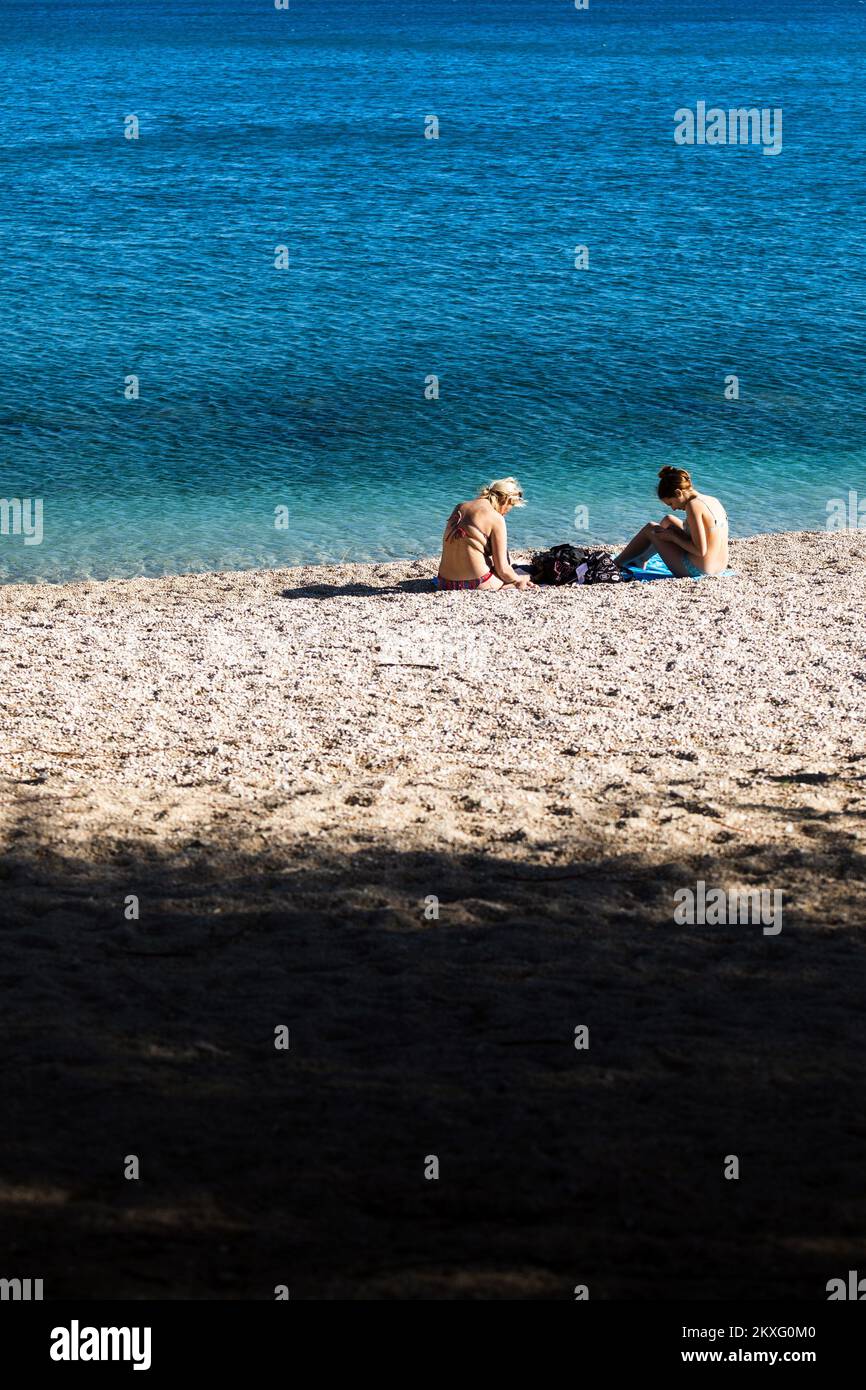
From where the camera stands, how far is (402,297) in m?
28.0

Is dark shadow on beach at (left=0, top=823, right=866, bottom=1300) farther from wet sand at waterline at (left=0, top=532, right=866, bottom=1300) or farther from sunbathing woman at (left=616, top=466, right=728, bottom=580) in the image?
sunbathing woman at (left=616, top=466, right=728, bottom=580)

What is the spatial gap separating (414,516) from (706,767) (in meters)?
10.7

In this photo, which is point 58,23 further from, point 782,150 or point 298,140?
point 782,150

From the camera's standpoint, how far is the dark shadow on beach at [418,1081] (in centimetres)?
325

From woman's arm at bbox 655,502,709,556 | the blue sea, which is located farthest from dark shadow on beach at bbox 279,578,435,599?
the blue sea

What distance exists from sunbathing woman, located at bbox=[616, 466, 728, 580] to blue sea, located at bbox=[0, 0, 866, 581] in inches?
164

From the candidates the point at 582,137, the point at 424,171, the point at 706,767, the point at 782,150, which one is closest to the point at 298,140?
the point at 424,171

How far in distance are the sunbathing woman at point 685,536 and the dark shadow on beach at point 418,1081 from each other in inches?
262

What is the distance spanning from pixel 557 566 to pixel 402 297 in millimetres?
17470

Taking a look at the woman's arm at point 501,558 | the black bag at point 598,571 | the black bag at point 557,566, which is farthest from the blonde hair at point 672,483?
the woman's arm at point 501,558

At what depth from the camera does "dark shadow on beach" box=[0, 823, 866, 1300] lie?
325 centimetres

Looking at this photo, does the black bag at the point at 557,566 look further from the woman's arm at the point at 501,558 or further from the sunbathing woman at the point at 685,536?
the sunbathing woman at the point at 685,536

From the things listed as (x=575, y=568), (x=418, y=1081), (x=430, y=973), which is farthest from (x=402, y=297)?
(x=418, y=1081)

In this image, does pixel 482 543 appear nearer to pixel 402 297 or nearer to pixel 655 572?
pixel 655 572
